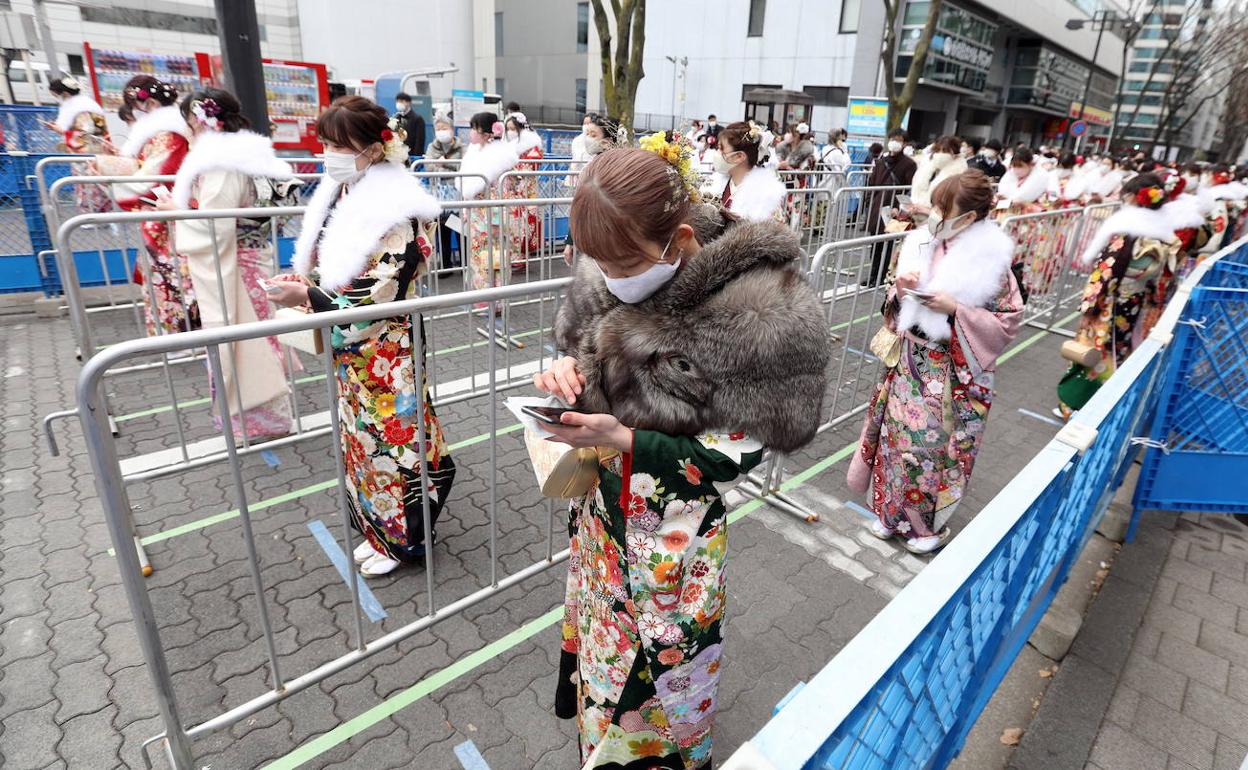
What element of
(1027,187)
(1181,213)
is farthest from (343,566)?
(1027,187)

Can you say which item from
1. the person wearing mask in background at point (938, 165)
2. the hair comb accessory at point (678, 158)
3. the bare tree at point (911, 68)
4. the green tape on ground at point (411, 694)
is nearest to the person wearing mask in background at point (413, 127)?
the person wearing mask in background at point (938, 165)

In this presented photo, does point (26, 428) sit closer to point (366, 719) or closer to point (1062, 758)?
point (366, 719)

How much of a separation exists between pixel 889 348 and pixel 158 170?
4.89 meters

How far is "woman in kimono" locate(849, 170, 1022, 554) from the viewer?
317 cm

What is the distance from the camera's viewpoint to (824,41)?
27.3 metres

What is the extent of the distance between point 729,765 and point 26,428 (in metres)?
5.48

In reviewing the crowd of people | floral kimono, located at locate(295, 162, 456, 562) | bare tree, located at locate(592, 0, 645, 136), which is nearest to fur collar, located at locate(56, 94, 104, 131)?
the crowd of people

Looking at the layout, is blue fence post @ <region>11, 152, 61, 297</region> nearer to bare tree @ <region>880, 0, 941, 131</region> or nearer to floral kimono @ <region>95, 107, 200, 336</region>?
floral kimono @ <region>95, 107, 200, 336</region>

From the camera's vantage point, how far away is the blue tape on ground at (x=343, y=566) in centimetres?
302

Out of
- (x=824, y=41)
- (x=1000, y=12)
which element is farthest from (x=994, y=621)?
(x=1000, y=12)

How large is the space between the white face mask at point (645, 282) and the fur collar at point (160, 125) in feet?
15.0

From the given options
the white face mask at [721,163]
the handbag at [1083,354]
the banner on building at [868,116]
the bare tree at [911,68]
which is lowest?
the handbag at [1083,354]

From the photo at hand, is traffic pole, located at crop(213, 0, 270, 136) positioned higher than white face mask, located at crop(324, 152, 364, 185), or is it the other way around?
traffic pole, located at crop(213, 0, 270, 136)

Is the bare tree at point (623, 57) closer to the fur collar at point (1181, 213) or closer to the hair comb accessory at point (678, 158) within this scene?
the fur collar at point (1181, 213)
